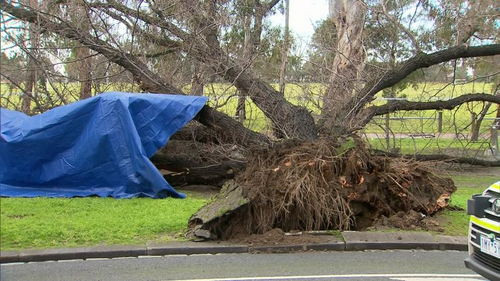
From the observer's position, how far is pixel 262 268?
599 cm

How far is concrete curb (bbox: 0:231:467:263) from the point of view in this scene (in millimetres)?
6180

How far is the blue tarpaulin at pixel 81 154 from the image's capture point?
959cm

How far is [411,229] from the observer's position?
763 centimetres

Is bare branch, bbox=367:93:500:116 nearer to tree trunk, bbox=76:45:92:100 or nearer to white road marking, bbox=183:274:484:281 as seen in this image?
white road marking, bbox=183:274:484:281

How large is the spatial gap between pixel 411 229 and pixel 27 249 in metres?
5.53

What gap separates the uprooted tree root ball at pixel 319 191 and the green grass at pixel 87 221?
2.15 ft

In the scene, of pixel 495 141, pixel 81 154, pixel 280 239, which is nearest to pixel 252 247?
pixel 280 239

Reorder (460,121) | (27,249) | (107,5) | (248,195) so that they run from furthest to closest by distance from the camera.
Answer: (460,121) < (107,5) < (248,195) < (27,249)

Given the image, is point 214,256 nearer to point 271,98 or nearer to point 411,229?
point 411,229

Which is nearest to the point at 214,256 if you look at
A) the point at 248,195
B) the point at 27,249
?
the point at 248,195

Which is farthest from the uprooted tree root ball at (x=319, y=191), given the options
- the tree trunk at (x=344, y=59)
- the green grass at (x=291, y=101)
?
the green grass at (x=291, y=101)

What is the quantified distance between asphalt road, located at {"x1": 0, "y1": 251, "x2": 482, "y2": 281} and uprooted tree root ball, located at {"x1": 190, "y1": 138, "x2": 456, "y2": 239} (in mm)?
825

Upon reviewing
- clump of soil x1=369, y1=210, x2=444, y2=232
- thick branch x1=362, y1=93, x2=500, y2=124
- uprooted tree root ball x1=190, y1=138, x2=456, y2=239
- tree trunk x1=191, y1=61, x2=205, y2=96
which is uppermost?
tree trunk x1=191, y1=61, x2=205, y2=96

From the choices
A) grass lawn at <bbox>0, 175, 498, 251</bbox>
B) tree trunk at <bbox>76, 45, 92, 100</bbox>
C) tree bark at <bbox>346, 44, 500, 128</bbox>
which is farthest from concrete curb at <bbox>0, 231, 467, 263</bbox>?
tree trunk at <bbox>76, 45, 92, 100</bbox>
